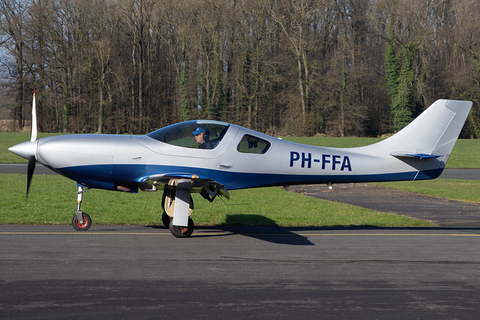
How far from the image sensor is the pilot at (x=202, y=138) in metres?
8.78

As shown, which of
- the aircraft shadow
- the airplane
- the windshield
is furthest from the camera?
the aircraft shadow

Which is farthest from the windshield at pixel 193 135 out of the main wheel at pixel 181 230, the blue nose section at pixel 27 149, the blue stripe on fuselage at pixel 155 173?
the blue nose section at pixel 27 149

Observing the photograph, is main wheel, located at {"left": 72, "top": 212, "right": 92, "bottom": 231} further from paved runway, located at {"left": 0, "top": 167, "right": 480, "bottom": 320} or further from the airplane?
paved runway, located at {"left": 0, "top": 167, "right": 480, "bottom": 320}

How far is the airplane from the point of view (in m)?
8.40

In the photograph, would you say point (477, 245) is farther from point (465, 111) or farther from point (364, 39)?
point (364, 39)

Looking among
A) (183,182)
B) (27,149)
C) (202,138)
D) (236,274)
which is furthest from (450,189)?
(27,149)

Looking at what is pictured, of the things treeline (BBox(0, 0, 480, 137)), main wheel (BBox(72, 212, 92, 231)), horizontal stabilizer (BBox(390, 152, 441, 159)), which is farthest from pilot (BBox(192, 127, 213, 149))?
treeline (BBox(0, 0, 480, 137))

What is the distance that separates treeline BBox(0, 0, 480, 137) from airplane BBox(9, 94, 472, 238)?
140ft

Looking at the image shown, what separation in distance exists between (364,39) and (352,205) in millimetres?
49797

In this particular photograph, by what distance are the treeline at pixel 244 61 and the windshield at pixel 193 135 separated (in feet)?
145

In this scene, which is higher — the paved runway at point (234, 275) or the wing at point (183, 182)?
the wing at point (183, 182)

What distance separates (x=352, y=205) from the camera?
1421cm

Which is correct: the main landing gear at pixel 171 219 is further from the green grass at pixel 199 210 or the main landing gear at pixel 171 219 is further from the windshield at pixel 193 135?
the green grass at pixel 199 210

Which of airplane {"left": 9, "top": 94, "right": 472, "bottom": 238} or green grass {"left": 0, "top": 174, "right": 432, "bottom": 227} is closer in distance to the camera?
airplane {"left": 9, "top": 94, "right": 472, "bottom": 238}
